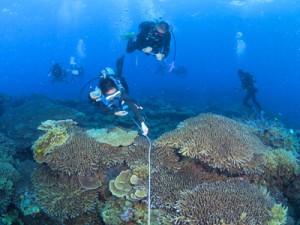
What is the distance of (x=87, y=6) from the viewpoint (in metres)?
52.9

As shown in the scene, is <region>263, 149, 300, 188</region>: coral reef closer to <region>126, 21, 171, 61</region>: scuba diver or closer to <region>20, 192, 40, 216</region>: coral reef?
<region>126, 21, 171, 61</region>: scuba diver

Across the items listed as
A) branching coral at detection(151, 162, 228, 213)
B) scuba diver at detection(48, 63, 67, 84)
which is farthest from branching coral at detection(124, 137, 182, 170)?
scuba diver at detection(48, 63, 67, 84)

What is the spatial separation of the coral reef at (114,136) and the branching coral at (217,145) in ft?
2.46

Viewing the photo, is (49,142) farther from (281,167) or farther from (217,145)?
(281,167)

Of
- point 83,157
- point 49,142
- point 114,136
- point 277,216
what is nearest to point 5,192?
point 49,142

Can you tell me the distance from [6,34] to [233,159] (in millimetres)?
86666

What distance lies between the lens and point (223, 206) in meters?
3.81

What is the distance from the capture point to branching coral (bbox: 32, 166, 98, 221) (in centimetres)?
515

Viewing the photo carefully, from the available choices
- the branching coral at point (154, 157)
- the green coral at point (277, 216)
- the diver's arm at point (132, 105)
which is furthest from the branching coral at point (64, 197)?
the green coral at point (277, 216)

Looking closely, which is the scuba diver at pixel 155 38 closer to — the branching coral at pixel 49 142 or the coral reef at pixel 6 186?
the branching coral at pixel 49 142

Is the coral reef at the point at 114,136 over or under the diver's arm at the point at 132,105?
under

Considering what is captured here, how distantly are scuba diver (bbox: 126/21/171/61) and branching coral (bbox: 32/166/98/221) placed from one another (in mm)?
5138

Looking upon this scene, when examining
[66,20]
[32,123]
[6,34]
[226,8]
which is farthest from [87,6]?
[32,123]

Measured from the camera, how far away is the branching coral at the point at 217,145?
5098 mm
